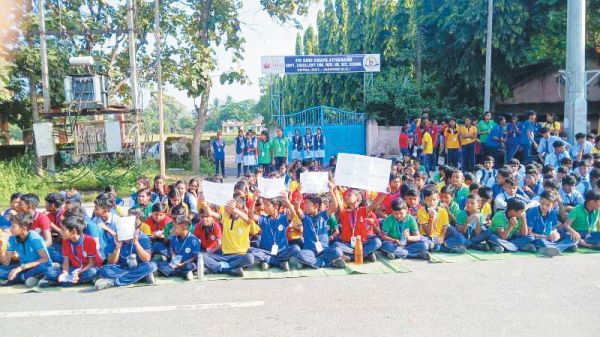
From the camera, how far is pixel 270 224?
6383 mm

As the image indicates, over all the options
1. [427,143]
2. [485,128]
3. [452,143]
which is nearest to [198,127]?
[427,143]

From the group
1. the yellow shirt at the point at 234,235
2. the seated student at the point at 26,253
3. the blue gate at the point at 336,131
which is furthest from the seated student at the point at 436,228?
the blue gate at the point at 336,131

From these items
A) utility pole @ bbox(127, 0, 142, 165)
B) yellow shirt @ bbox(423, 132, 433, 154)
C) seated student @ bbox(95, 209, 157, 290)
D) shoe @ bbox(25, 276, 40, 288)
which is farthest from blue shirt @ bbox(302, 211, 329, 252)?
yellow shirt @ bbox(423, 132, 433, 154)

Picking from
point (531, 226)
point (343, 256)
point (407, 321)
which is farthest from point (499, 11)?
point (407, 321)

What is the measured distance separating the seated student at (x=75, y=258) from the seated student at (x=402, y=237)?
3.48 metres

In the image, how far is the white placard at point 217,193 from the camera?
556 centimetres

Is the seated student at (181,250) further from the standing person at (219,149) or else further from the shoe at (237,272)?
the standing person at (219,149)

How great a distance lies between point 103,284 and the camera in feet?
17.7

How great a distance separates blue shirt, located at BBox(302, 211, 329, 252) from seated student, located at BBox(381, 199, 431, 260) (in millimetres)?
767

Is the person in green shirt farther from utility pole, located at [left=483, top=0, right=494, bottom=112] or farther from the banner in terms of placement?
utility pole, located at [left=483, top=0, right=494, bottom=112]

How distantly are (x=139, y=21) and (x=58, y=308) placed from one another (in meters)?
12.3

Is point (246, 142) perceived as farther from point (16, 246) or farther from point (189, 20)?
point (16, 246)

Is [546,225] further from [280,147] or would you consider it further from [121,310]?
[280,147]

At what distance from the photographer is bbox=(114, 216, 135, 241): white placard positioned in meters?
5.29
